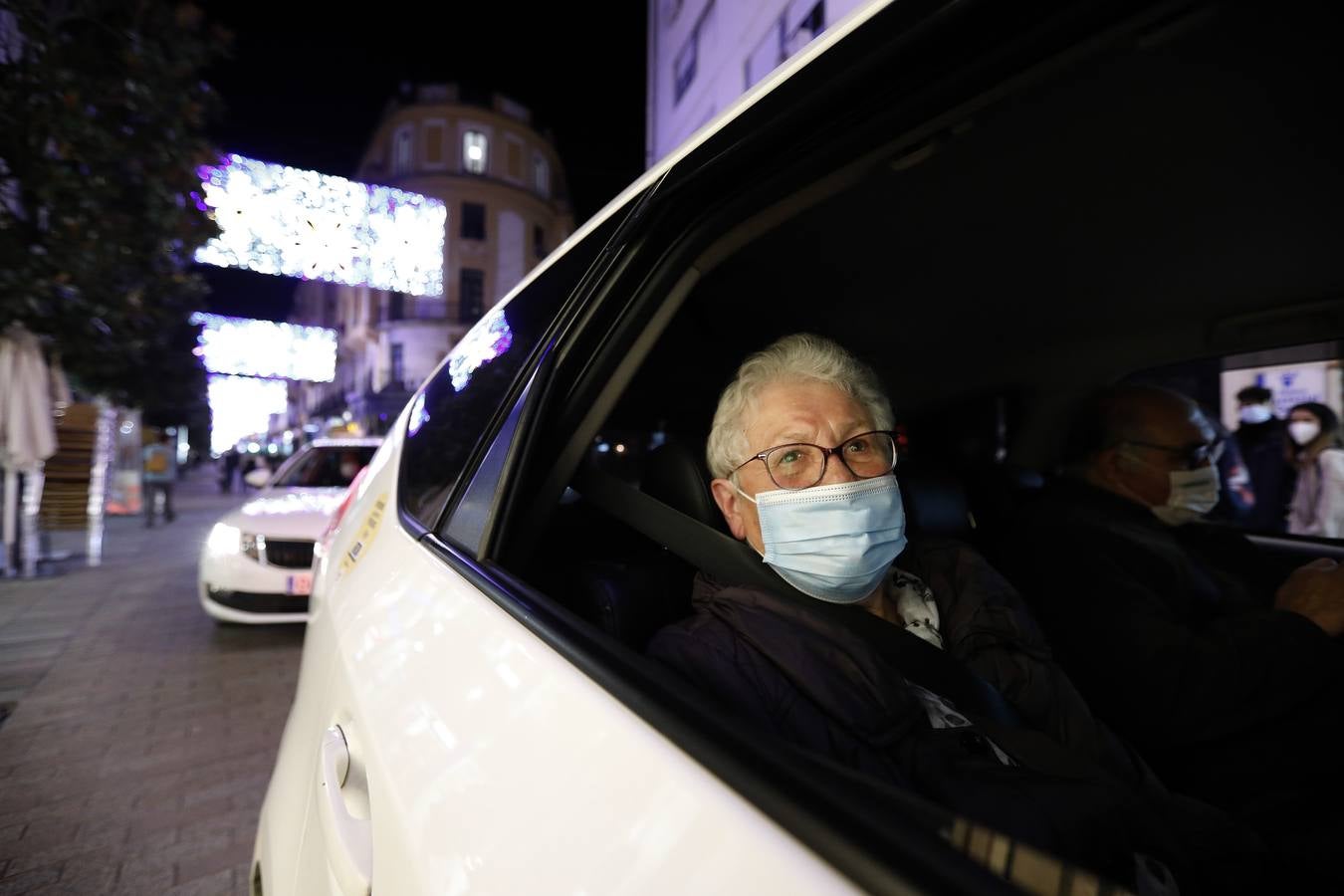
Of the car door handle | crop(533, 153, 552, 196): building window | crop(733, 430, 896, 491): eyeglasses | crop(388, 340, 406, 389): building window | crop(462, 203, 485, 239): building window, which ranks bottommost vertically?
the car door handle

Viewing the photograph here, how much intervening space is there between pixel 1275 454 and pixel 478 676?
408 cm

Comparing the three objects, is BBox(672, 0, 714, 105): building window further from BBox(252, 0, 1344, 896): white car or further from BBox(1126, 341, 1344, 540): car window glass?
BBox(252, 0, 1344, 896): white car

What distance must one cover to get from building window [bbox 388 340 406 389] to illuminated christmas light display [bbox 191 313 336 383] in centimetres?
894

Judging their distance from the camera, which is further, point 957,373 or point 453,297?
point 453,297

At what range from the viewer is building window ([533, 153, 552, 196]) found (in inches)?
1469

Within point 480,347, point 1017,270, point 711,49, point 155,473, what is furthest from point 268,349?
point 1017,270

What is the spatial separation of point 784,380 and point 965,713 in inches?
32.1

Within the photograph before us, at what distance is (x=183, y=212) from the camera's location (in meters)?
7.03

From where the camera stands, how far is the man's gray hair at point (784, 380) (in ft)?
5.18

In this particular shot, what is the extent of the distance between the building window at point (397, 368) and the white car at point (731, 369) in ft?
116

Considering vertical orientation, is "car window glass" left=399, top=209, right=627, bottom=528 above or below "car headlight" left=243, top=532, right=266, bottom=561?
above

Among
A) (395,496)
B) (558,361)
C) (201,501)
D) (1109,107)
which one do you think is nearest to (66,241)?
(395,496)

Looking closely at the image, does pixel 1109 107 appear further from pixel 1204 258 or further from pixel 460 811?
pixel 460 811

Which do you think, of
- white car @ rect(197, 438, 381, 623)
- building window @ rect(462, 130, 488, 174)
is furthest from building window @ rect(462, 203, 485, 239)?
Answer: white car @ rect(197, 438, 381, 623)
